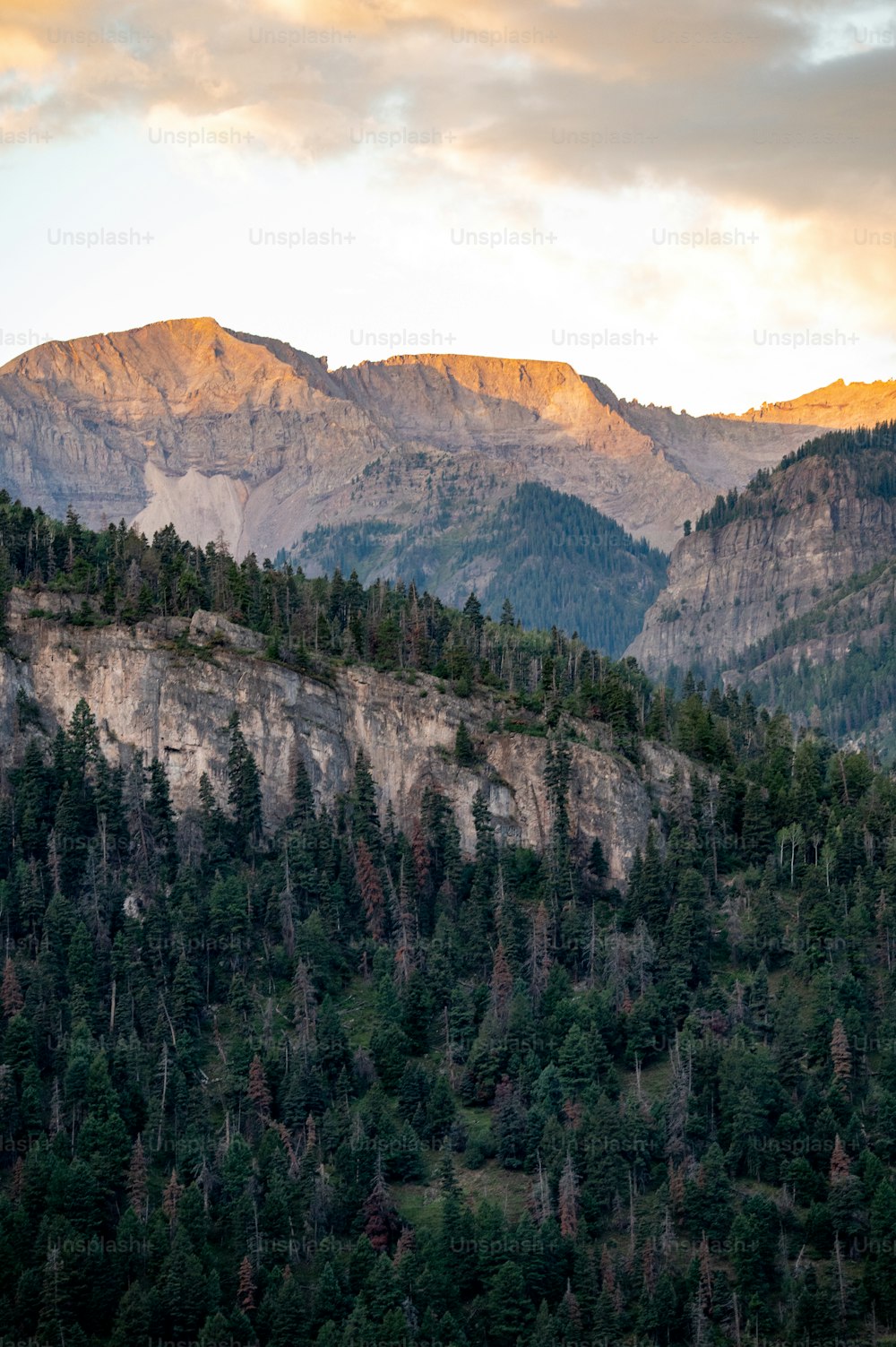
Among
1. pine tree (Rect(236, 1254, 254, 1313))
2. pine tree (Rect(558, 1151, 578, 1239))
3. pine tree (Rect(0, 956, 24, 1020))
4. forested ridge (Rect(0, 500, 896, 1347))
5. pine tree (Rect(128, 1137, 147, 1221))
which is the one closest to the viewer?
pine tree (Rect(236, 1254, 254, 1313))

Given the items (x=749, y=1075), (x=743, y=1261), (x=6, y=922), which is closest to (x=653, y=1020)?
(x=749, y=1075)

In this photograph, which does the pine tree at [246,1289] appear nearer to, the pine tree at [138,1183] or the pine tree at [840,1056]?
the pine tree at [138,1183]

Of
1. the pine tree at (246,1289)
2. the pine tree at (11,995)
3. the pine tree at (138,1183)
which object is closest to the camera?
the pine tree at (246,1289)

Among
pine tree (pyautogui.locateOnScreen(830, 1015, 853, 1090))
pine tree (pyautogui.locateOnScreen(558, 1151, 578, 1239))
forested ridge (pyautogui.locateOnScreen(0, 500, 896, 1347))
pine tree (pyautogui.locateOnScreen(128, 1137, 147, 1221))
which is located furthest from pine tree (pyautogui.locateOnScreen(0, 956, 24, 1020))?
pine tree (pyautogui.locateOnScreen(830, 1015, 853, 1090))

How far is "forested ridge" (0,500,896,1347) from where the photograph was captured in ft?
502

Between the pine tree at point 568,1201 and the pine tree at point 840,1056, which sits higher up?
the pine tree at point 840,1056

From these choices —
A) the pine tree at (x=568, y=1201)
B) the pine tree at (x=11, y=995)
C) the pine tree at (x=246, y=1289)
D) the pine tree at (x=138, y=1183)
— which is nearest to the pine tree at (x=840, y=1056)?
the pine tree at (x=568, y=1201)

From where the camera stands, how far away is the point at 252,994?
617 feet

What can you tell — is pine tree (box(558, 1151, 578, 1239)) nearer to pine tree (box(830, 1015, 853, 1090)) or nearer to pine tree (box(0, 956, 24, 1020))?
pine tree (box(830, 1015, 853, 1090))

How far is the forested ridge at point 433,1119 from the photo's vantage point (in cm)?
15312

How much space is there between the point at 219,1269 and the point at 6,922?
150ft

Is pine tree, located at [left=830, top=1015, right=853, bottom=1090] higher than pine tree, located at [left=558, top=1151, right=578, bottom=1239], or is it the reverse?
pine tree, located at [left=830, top=1015, right=853, bottom=1090]

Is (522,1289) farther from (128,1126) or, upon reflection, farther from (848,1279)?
(128,1126)

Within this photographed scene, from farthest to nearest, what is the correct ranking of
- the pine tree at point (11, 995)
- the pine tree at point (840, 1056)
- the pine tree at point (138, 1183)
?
the pine tree at point (11, 995) < the pine tree at point (840, 1056) < the pine tree at point (138, 1183)
